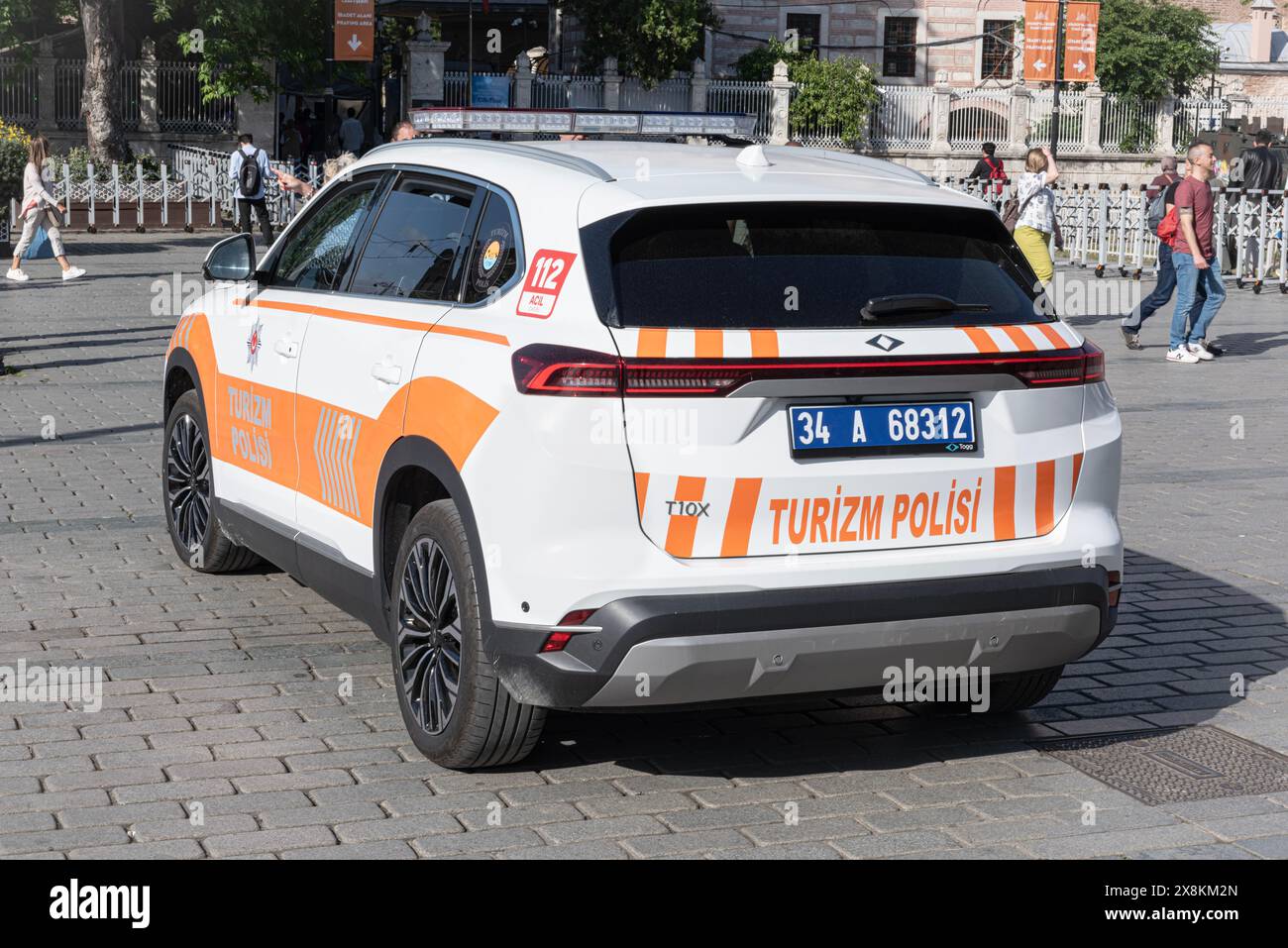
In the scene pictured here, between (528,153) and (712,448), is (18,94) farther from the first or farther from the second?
(712,448)

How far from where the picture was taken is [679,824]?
4871mm

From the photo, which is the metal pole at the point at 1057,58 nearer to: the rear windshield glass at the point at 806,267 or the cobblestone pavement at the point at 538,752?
the cobblestone pavement at the point at 538,752

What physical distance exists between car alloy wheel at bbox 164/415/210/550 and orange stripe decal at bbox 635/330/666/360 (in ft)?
10.5

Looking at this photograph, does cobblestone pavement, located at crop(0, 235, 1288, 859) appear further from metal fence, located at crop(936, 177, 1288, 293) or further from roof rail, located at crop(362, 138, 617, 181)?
metal fence, located at crop(936, 177, 1288, 293)

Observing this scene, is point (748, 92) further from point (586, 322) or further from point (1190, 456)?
point (586, 322)

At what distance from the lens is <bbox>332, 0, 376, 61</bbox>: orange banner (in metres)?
38.1

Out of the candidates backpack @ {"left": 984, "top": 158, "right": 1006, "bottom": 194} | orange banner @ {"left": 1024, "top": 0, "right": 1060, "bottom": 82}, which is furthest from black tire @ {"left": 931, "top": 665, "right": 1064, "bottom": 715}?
orange banner @ {"left": 1024, "top": 0, "right": 1060, "bottom": 82}

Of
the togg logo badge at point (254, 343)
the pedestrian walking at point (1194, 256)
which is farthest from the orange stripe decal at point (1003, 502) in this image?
the pedestrian walking at point (1194, 256)

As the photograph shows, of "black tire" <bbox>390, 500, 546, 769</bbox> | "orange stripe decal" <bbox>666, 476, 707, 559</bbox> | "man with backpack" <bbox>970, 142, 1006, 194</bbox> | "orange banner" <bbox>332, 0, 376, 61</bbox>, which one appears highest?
"orange banner" <bbox>332, 0, 376, 61</bbox>

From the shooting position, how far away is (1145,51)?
58125 millimetres

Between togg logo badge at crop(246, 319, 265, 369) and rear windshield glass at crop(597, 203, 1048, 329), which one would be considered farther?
togg logo badge at crop(246, 319, 265, 369)

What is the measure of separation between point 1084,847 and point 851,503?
3.54 ft

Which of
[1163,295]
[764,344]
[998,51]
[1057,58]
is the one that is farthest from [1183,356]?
[998,51]

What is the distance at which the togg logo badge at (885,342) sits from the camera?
4.83 m
